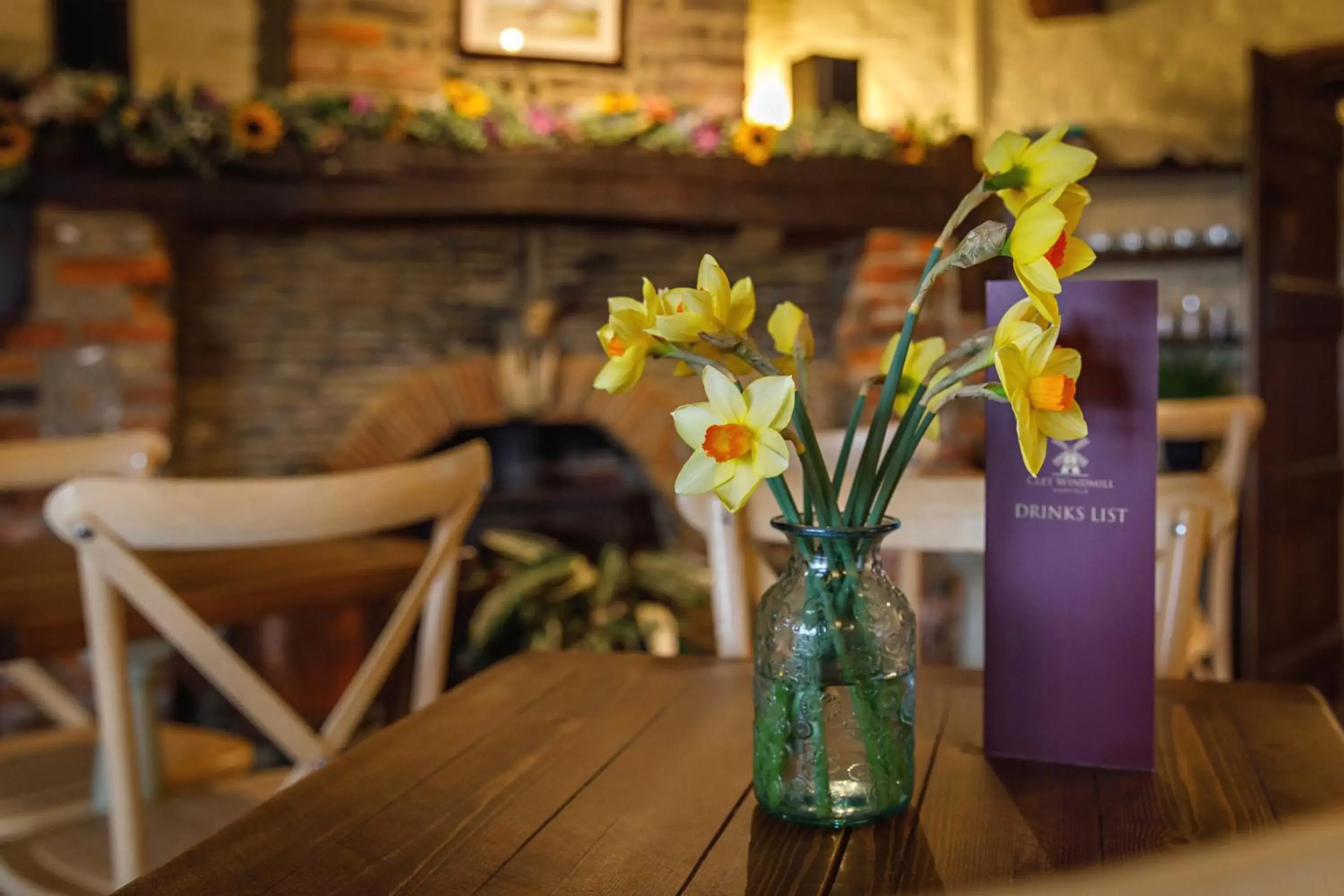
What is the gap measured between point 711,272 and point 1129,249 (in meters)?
3.94

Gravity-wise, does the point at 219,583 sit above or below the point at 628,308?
below

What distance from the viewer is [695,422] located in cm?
79

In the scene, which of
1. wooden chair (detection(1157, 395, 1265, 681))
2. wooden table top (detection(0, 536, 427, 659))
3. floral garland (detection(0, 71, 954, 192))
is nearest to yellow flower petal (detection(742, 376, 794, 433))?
wooden table top (detection(0, 536, 427, 659))

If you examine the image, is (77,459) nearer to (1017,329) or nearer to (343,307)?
(343,307)

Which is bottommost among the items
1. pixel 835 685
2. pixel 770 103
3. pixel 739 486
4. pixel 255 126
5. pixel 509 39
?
pixel 835 685

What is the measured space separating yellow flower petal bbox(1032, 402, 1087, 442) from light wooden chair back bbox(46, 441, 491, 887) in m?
0.75

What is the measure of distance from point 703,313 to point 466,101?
259 centimetres

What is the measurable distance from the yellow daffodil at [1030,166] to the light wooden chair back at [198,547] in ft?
2.45

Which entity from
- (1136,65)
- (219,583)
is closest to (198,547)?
(219,583)

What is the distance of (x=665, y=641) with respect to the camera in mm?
3441

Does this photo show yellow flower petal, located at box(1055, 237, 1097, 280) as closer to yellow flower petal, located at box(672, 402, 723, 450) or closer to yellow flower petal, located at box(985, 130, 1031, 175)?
yellow flower petal, located at box(985, 130, 1031, 175)

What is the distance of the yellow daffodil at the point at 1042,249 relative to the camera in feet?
2.52

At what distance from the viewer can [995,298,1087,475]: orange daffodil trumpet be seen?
29.7 inches

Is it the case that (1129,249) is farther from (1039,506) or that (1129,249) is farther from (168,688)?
(1039,506)
